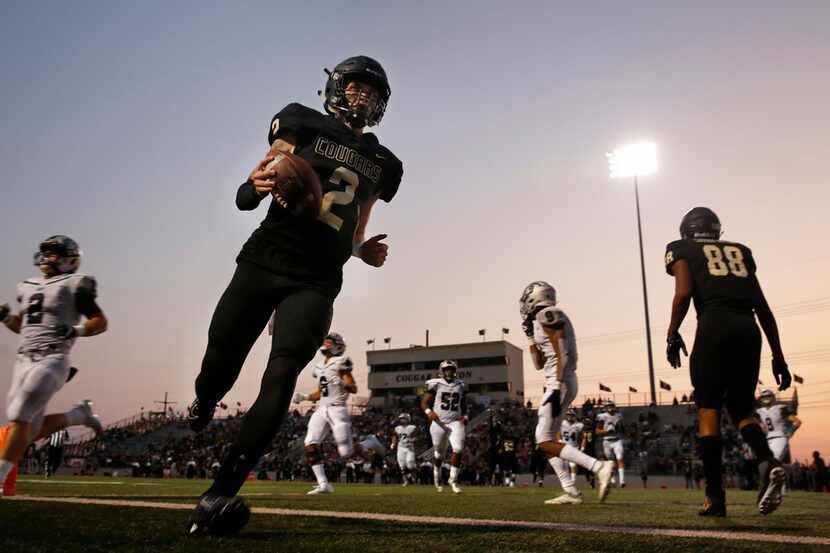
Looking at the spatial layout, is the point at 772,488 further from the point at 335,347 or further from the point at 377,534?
the point at 335,347

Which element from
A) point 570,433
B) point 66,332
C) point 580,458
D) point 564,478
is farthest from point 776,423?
point 66,332

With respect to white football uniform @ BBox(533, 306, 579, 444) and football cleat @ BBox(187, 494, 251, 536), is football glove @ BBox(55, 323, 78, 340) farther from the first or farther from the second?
white football uniform @ BBox(533, 306, 579, 444)

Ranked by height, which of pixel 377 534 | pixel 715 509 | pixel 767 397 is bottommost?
pixel 715 509

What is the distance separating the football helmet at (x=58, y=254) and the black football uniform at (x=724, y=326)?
5528 mm

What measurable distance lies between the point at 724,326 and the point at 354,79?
3.54m

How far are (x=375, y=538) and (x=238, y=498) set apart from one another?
663 mm

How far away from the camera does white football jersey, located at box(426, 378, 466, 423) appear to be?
529 inches

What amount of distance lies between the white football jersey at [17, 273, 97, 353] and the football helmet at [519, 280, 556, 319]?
15.9 ft

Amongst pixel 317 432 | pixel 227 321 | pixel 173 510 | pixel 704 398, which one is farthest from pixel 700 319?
→ pixel 317 432

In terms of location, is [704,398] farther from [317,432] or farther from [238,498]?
[317,432]

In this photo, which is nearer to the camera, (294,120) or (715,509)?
(294,120)

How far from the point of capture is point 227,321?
3.28 m

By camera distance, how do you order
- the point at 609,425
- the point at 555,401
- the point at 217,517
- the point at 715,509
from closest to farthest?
the point at 217,517, the point at 715,509, the point at 555,401, the point at 609,425

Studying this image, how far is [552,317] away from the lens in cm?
773
